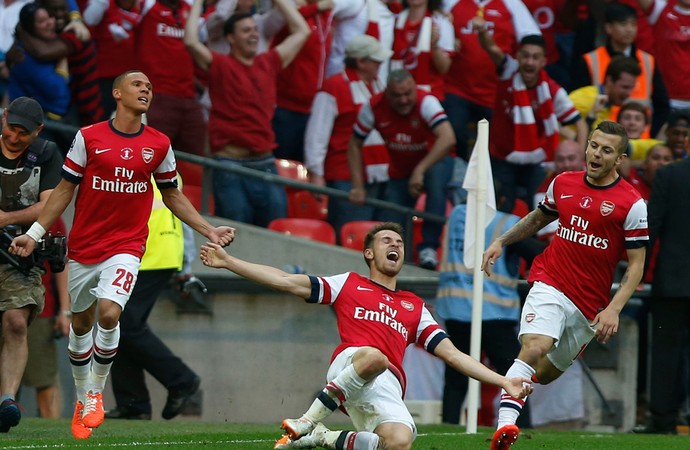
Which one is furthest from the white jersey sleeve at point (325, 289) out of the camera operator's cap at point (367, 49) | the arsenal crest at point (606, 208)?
the camera operator's cap at point (367, 49)

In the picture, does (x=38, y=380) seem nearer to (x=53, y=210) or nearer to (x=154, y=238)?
(x=154, y=238)

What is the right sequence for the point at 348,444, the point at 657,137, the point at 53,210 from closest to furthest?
the point at 348,444 → the point at 53,210 → the point at 657,137

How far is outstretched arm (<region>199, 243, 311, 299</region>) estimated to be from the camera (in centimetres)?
901

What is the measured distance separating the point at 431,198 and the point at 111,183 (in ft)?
17.6

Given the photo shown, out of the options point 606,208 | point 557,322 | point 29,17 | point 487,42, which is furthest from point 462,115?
point 557,322

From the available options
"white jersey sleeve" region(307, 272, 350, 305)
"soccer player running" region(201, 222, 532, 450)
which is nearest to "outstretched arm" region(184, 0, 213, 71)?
"soccer player running" region(201, 222, 532, 450)

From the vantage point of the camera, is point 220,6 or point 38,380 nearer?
point 38,380

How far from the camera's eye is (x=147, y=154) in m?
10.5

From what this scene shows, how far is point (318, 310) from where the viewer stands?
14891 mm

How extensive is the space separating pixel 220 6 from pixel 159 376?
462 cm

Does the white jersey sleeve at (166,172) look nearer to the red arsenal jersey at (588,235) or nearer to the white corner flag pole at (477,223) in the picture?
the white corner flag pole at (477,223)

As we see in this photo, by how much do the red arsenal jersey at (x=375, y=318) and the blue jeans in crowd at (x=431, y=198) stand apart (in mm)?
5389

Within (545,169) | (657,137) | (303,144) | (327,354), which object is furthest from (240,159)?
(657,137)

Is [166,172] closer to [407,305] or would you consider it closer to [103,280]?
[103,280]
